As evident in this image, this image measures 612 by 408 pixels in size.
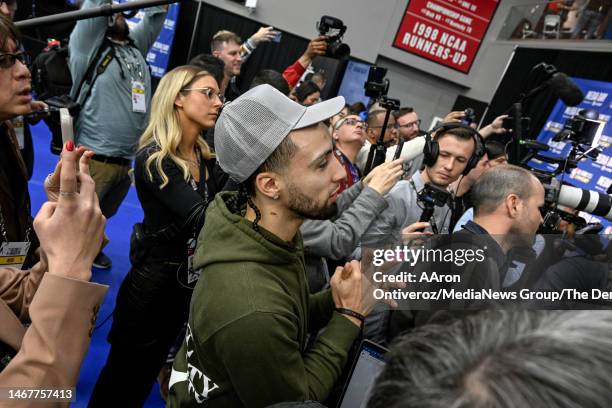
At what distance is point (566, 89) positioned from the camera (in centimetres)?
247

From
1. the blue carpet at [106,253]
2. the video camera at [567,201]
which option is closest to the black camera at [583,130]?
the video camera at [567,201]

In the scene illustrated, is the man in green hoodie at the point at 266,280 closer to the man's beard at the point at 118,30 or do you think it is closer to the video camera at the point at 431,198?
the video camera at the point at 431,198

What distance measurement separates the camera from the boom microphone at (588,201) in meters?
1.49

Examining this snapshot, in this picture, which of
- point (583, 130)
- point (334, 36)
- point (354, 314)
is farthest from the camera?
point (334, 36)

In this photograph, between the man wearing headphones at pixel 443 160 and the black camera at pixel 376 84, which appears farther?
the black camera at pixel 376 84

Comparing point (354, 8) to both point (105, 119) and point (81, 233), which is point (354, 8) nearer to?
point (105, 119)

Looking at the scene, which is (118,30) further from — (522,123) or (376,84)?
(522,123)

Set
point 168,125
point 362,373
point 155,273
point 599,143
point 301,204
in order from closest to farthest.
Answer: point 362,373 < point 301,204 < point 155,273 < point 168,125 < point 599,143

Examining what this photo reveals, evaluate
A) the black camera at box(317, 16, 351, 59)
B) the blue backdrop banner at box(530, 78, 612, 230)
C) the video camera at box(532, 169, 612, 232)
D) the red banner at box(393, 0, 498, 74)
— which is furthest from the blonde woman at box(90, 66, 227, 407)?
the red banner at box(393, 0, 498, 74)

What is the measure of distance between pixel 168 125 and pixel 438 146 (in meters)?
1.38

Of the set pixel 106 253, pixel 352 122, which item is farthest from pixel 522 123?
pixel 106 253

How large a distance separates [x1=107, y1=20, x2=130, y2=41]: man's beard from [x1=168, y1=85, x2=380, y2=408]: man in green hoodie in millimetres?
1795

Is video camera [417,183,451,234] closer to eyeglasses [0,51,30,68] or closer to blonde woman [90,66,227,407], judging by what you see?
blonde woman [90,66,227,407]

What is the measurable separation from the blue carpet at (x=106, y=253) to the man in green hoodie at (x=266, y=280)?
38.1 inches
